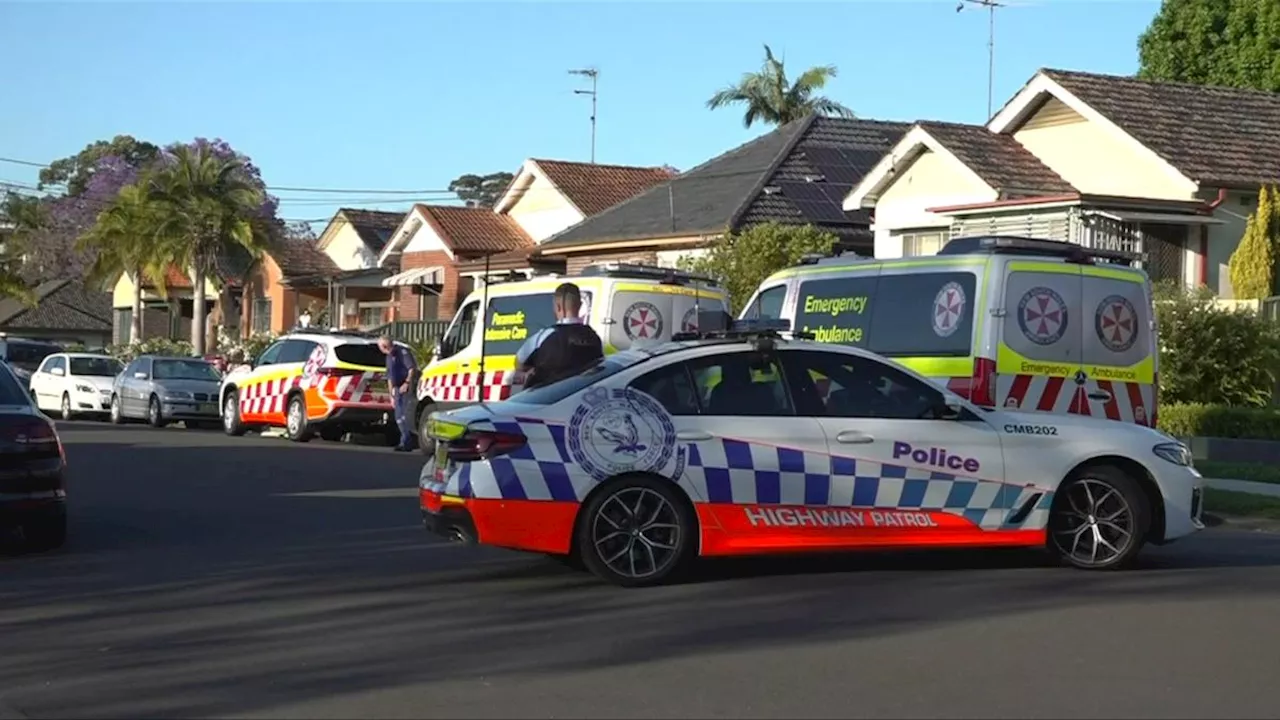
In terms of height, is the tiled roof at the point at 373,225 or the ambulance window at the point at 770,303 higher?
the tiled roof at the point at 373,225

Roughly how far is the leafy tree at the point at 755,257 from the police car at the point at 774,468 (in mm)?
18589

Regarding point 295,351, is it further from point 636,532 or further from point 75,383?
point 636,532

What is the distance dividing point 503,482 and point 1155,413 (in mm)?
7222

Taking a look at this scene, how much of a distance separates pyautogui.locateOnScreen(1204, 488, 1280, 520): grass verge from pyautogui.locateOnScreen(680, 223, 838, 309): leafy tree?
1389 centimetres

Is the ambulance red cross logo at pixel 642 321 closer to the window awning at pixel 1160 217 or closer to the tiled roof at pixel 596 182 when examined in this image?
the window awning at pixel 1160 217

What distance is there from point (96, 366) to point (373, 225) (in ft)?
85.4

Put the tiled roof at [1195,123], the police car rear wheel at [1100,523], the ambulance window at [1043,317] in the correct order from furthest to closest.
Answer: the tiled roof at [1195,123], the ambulance window at [1043,317], the police car rear wheel at [1100,523]

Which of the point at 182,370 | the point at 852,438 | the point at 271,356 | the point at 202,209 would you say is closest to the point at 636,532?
the point at 852,438

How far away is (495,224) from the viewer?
48094 millimetres

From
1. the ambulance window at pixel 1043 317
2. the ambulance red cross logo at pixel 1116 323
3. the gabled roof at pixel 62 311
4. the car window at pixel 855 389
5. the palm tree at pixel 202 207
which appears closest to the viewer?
the car window at pixel 855 389

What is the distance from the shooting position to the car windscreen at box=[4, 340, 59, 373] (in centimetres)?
4100

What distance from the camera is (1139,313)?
14711 millimetres

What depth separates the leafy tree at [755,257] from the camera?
1162 inches

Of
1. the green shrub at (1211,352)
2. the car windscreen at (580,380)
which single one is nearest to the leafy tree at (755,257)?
the green shrub at (1211,352)
